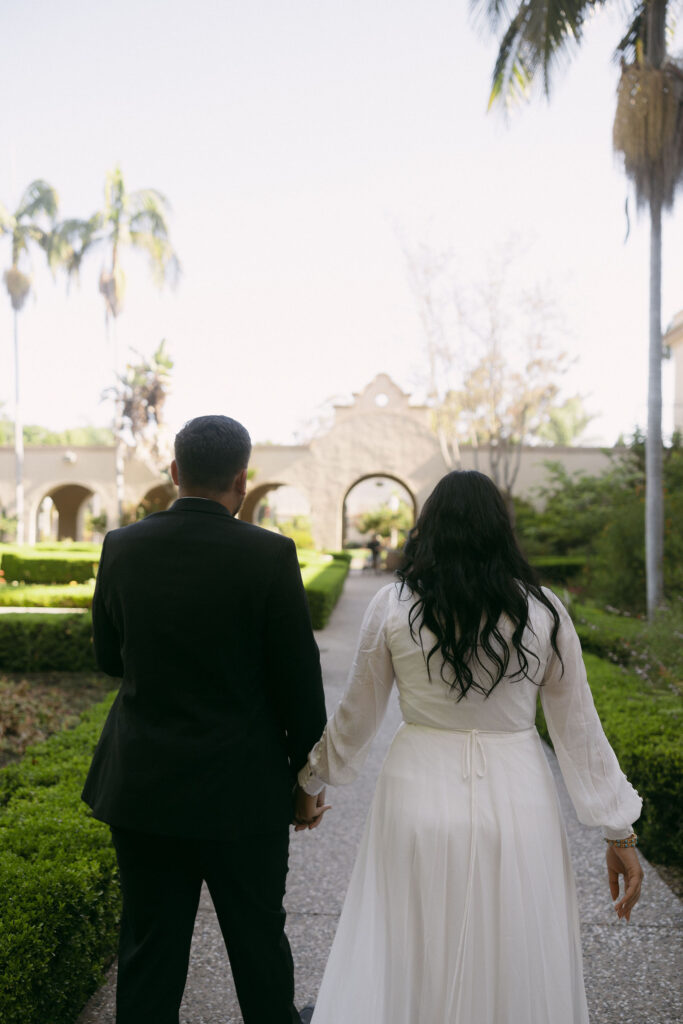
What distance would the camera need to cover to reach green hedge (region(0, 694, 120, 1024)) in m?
2.00

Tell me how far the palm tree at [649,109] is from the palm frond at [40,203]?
20.2 metres

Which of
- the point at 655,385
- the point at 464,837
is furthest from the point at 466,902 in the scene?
the point at 655,385

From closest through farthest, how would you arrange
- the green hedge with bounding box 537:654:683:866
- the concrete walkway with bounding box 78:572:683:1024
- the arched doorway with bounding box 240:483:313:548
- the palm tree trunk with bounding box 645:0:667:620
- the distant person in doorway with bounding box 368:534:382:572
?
the concrete walkway with bounding box 78:572:683:1024
the green hedge with bounding box 537:654:683:866
the palm tree trunk with bounding box 645:0:667:620
the distant person in doorway with bounding box 368:534:382:572
the arched doorway with bounding box 240:483:313:548

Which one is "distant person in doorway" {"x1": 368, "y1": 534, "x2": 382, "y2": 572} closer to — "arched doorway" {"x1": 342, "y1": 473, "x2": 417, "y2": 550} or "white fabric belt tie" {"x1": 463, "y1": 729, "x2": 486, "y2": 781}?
"arched doorway" {"x1": 342, "y1": 473, "x2": 417, "y2": 550}

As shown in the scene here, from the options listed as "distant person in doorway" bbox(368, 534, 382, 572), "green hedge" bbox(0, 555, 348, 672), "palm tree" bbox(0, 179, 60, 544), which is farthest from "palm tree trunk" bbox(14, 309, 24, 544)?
"green hedge" bbox(0, 555, 348, 672)

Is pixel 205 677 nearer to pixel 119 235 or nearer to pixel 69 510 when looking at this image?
pixel 119 235

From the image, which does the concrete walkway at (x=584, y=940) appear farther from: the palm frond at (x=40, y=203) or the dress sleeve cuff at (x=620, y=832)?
the palm frond at (x=40, y=203)

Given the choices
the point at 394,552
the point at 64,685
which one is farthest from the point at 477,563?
the point at 394,552

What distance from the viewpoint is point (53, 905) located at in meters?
2.17

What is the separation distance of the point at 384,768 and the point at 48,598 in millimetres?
9453

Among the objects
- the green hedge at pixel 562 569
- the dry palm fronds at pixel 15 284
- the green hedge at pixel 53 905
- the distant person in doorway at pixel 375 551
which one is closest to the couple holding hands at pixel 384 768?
the green hedge at pixel 53 905

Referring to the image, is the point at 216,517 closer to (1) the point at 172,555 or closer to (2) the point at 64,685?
(1) the point at 172,555

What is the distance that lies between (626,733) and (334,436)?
68.0 feet

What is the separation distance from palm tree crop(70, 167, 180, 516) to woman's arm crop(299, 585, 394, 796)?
24.2 metres
